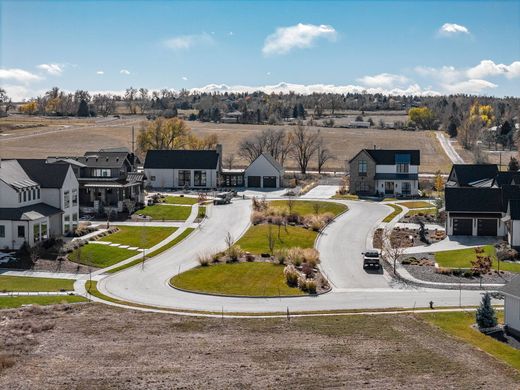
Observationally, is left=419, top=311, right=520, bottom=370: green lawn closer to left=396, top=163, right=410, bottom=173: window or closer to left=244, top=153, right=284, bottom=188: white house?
left=396, top=163, right=410, bottom=173: window

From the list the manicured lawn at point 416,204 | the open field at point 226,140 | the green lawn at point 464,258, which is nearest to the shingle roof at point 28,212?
the green lawn at point 464,258

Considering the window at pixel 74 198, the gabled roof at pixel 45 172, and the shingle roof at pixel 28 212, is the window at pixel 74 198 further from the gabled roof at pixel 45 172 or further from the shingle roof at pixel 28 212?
the shingle roof at pixel 28 212

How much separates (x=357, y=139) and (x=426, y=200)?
69.7 meters

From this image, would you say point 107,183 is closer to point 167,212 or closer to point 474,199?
point 167,212

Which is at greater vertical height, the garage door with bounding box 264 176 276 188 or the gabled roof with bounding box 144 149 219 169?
the gabled roof with bounding box 144 149 219 169

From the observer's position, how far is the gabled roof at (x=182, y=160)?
8781cm

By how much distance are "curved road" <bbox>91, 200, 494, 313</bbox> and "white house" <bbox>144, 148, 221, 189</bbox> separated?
2986 centimetres

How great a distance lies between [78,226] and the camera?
57500mm

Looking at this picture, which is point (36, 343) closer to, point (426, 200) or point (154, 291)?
point (154, 291)

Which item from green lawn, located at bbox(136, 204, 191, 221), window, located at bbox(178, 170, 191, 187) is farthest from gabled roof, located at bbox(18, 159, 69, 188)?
window, located at bbox(178, 170, 191, 187)

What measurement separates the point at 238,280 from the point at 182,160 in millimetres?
47560

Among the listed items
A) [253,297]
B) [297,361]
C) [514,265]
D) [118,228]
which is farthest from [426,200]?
[297,361]

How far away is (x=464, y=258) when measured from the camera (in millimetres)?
50000

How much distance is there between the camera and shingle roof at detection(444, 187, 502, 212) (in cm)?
5891
